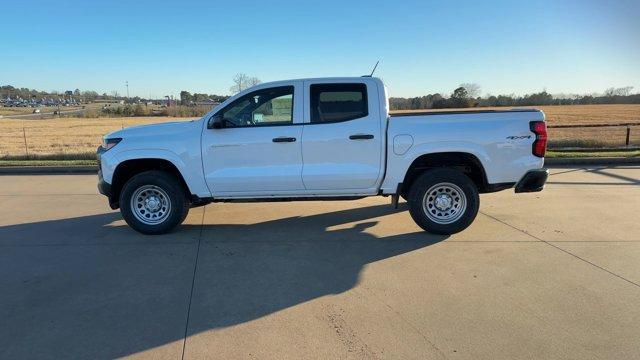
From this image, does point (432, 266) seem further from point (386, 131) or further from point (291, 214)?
point (291, 214)

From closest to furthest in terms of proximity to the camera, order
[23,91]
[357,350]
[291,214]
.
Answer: [357,350], [291,214], [23,91]

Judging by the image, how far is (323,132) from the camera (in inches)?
229

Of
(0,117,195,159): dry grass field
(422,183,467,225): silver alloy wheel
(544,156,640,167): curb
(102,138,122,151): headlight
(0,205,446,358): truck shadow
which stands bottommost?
(0,117,195,159): dry grass field

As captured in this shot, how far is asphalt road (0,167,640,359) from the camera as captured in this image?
11.0ft

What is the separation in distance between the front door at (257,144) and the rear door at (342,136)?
0.16 meters

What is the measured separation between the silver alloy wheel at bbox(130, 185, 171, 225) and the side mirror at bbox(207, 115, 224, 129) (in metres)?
1.09

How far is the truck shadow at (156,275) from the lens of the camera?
3.54 m

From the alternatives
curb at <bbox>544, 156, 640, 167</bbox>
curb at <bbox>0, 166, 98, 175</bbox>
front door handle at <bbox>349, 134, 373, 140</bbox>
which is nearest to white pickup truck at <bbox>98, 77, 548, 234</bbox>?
front door handle at <bbox>349, 134, 373, 140</bbox>

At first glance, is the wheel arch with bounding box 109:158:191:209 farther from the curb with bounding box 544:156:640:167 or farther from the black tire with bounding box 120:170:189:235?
the curb with bounding box 544:156:640:167

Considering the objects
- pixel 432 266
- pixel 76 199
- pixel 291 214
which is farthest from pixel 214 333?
pixel 76 199

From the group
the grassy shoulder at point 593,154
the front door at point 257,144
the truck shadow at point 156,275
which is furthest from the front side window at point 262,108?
the grassy shoulder at point 593,154

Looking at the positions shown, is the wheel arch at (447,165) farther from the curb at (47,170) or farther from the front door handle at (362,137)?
the curb at (47,170)

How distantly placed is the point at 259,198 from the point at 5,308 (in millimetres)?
2960

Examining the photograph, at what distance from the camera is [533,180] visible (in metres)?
5.84
